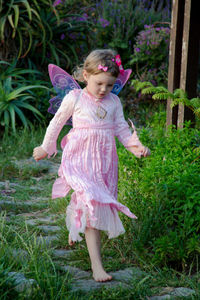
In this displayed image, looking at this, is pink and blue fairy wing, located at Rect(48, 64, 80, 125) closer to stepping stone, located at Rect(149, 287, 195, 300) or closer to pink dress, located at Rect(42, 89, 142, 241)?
pink dress, located at Rect(42, 89, 142, 241)

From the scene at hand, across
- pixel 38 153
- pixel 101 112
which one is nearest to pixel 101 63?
pixel 101 112

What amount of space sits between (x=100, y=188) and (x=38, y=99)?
13.7ft

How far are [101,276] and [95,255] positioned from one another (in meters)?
0.12

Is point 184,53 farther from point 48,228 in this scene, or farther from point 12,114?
point 12,114

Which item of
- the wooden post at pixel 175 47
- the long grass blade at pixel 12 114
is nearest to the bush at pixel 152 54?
the long grass blade at pixel 12 114

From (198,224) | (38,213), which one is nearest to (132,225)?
(198,224)

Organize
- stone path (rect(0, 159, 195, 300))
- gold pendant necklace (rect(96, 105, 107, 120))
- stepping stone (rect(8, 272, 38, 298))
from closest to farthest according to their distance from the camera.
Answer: stepping stone (rect(8, 272, 38, 298)) < stone path (rect(0, 159, 195, 300)) < gold pendant necklace (rect(96, 105, 107, 120))

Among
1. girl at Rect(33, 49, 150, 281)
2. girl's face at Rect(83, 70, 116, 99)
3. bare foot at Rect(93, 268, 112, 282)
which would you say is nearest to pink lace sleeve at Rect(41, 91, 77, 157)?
girl at Rect(33, 49, 150, 281)

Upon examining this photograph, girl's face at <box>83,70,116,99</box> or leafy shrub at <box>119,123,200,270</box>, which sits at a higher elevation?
girl's face at <box>83,70,116,99</box>

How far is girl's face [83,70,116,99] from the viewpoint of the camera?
8.97ft

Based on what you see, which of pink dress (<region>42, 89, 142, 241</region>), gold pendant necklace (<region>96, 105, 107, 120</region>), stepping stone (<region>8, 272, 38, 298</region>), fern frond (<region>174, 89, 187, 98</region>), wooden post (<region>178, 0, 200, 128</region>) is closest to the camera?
stepping stone (<region>8, 272, 38, 298</region>)

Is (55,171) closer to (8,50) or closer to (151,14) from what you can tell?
(8,50)

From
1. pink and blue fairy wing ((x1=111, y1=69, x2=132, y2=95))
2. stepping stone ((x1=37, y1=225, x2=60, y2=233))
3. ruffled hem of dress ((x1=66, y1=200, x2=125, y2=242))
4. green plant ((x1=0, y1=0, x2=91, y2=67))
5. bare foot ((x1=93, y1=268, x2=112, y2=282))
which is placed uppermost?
green plant ((x1=0, y1=0, x2=91, y2=67))

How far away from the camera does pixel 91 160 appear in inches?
110
